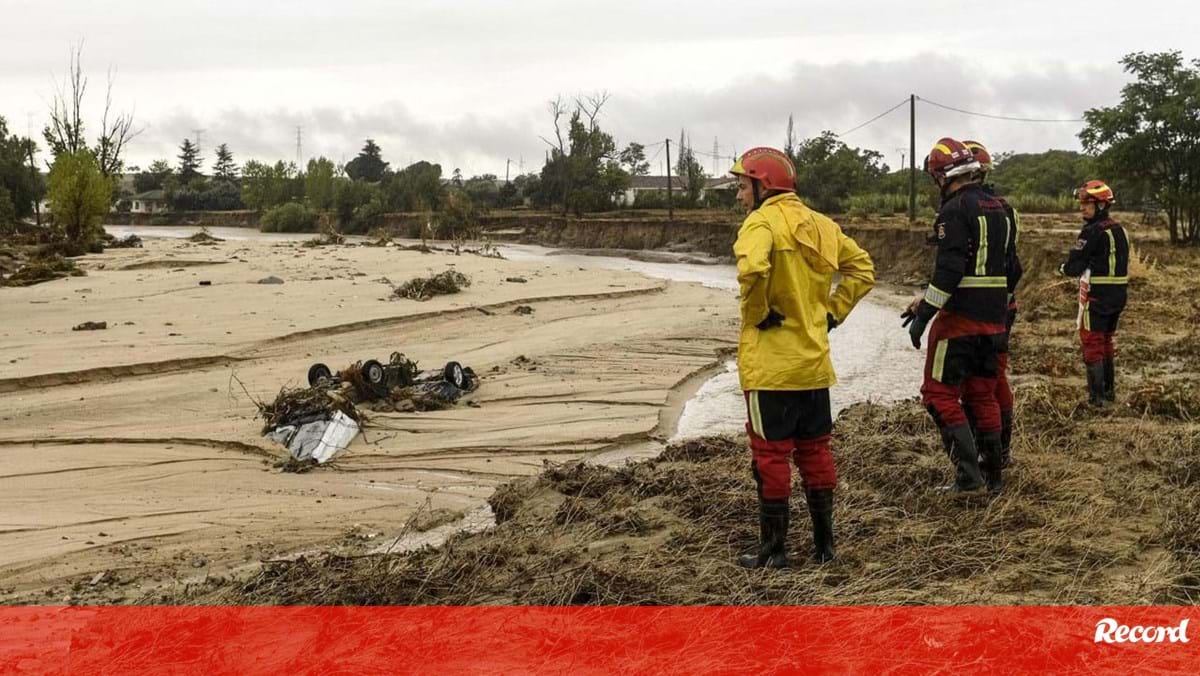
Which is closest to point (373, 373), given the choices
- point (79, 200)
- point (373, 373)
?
point (373, 373)

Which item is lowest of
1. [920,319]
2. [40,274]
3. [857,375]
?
[857,375]

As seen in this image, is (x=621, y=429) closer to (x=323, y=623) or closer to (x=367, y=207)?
(x=323, y=623)

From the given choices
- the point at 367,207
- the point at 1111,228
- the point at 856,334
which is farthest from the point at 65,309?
the point at 367,207

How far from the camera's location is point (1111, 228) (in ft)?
28.4

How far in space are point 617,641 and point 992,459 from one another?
3.11m

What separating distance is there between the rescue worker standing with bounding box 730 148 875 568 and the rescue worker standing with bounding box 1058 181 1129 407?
4671mm

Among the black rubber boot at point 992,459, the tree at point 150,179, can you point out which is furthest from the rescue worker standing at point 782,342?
the tree at point 150,179

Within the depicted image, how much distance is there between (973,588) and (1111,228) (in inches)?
210

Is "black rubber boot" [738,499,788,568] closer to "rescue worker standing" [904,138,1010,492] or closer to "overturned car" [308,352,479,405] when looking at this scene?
"rescue worker standing" [904,138,1010,492]

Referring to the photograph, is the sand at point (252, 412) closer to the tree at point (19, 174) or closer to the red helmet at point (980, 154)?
the red helmet at point (980, 154)

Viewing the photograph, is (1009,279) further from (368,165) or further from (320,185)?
(368,165)

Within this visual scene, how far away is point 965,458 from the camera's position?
237 inches

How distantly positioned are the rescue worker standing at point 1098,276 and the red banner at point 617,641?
5.13 meters

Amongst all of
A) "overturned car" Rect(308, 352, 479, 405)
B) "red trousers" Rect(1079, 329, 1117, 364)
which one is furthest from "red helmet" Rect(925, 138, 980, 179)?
"overturned car" Rect(308, 352, 479, 405)
